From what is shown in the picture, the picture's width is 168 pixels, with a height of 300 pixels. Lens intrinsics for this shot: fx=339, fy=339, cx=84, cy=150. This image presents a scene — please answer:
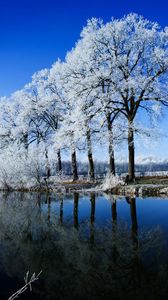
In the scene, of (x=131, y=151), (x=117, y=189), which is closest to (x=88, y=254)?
(x=117, y=189)

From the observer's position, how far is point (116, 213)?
1297 cm

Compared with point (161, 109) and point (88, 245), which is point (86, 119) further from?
point (88, 245)

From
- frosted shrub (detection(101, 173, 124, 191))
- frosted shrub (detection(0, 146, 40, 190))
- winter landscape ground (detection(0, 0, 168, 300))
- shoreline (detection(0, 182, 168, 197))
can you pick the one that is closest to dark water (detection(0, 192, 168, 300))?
winter landscape ground (detection(0, 0, 168, 300))

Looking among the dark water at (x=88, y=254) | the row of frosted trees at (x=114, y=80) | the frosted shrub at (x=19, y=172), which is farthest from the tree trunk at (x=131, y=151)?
the dark water at (x=88, y=254)

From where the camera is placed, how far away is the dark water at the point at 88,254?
18.1ft

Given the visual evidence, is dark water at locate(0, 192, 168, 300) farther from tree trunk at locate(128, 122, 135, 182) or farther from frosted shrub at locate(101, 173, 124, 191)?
tree trunk at locate(128, 122, 135, 182)

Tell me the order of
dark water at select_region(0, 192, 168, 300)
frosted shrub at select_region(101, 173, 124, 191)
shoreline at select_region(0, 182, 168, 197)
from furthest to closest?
frosted shrub at select_region(101, 173, 124, 191)
shoreline at select_region(0, 182, 168, 197)
dark water at select_region(0, 192, 168, 300)

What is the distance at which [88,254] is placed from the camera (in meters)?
7.54

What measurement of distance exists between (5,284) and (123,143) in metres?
19.9

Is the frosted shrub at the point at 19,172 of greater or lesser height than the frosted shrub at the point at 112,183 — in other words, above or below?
above

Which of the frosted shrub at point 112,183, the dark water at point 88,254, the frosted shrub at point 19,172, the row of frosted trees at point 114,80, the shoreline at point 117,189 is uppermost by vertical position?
the row of frosted trees at point 114,80

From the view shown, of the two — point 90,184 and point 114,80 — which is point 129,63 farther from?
point 90,184

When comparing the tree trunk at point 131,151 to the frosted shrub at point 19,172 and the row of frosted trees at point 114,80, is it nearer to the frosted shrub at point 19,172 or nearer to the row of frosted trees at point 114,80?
the row of frosted trees at point 114,80

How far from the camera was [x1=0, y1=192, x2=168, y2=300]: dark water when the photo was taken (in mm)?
5516
